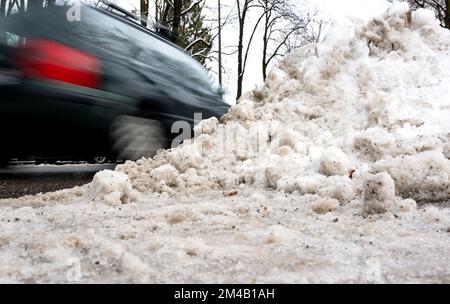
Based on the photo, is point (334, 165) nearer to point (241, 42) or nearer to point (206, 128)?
point (206, 128)

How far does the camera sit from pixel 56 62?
360 cm

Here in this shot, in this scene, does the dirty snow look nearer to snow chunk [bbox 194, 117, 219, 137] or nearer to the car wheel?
snow chunk [bbox 194, 117, 219, 137]

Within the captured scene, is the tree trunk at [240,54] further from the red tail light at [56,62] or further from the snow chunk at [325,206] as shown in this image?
the snow chunk at [325,206]

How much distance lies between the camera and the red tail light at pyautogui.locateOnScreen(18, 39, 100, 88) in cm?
350

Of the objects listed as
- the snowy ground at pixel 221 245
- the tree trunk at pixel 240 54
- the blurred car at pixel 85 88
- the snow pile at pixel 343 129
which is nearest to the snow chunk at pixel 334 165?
the snow pile at pixel 343 129

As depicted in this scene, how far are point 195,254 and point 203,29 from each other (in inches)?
779

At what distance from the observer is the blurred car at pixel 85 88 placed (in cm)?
353

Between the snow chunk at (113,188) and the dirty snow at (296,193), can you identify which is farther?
the snow chunk at (113,188)

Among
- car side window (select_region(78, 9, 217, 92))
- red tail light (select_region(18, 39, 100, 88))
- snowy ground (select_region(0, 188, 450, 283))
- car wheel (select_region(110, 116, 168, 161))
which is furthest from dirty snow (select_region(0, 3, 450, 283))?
red tail light (select_region(18, 39, 100, 88))

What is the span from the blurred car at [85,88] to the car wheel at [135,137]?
11 millimetres

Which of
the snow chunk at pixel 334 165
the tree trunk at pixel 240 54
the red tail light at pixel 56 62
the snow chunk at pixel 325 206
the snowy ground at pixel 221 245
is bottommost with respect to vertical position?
the snowy ground at pixel 221 245

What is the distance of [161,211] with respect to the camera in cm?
249
